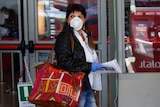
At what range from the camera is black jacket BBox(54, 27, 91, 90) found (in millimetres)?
3578

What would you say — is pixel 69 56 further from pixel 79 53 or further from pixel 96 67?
pixel 96 67

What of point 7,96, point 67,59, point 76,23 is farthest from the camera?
point 7,96

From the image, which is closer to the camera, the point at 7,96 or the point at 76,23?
the point at 76,23

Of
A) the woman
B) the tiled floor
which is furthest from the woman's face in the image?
the tiled floor

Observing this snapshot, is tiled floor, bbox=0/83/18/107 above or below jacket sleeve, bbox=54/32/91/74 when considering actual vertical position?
below

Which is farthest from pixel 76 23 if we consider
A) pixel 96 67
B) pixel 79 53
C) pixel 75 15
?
pixel 96 67

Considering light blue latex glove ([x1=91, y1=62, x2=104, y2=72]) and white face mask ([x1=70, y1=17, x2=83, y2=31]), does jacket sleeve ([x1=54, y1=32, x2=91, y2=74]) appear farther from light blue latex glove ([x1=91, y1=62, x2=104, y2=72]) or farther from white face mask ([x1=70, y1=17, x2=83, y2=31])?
white face mask ([x1=70, y1=17, x2=83, y2=31])

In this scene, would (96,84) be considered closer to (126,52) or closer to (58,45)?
(58,45)

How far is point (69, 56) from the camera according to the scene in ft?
11.8

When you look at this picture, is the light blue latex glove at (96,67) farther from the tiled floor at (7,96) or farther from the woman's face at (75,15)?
the tiled floor at (7,96)

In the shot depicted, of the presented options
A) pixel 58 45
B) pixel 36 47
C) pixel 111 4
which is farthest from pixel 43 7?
pixel 58 45

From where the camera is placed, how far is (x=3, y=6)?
5.84 metres

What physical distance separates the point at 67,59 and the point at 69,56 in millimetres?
37

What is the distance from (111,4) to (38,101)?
1.77 metres
